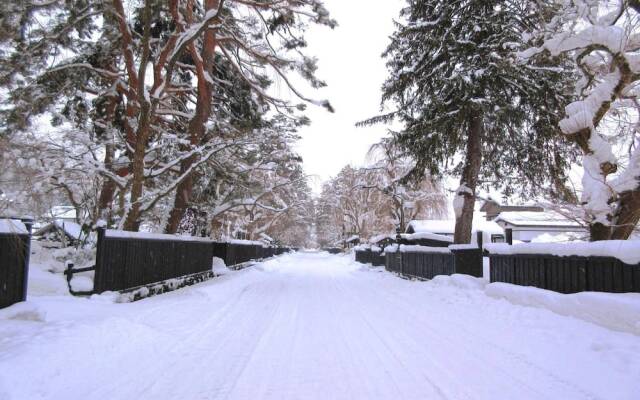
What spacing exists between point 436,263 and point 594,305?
876 centimetres

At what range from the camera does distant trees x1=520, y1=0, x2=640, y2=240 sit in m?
7.74

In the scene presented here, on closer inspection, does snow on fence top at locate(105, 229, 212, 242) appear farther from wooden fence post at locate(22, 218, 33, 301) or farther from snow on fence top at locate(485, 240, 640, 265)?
snow on fence top at locate(485, 240, 640, 265)

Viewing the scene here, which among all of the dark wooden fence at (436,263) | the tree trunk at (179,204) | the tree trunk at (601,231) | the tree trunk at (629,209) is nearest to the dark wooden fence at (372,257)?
the dark wooden fence at (436,263)

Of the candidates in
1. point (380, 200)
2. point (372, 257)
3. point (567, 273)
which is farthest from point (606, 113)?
point (380, 200)

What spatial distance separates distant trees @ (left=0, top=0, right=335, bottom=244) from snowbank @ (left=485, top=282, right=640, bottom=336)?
7.77 metres

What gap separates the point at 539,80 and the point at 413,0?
5.67 metres

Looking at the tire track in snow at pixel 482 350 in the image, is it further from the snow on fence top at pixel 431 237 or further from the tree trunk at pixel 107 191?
the tree trunk at pixel 107 191

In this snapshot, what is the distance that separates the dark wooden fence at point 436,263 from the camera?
1252 cm

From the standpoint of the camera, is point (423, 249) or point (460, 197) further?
point (423, 249)

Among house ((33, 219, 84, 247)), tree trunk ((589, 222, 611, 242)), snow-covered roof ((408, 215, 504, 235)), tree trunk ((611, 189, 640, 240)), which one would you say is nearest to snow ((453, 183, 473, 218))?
tree trunk ((589, 222, 611, 242))

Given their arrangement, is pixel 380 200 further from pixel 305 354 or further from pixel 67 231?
pixel 305 354

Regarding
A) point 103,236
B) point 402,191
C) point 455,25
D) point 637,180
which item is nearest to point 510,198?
point 455,25

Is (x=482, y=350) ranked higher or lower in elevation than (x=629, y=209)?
lower

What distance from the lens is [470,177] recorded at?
607 inches
